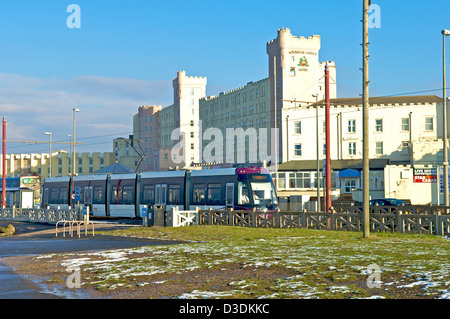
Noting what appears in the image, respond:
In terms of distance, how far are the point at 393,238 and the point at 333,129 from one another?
5911 centimetres

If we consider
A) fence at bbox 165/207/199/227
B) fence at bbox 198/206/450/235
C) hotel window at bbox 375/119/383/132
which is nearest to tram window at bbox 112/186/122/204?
fence at bbox 165/207/199/227

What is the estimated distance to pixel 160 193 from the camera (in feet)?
138

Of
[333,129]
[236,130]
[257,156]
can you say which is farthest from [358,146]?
[236,130]

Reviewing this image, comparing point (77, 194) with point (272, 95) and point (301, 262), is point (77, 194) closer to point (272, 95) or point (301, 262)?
point (301, 262)

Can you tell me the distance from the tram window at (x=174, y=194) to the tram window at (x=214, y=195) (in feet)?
9.79

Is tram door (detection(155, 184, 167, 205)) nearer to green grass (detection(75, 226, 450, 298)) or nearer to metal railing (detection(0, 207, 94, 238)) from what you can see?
metal railing (detection(0, 207, 94, 238))

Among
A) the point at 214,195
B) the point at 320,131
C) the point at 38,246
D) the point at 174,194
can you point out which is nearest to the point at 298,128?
the point at 320,131

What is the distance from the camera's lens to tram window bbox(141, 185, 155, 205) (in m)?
42.8

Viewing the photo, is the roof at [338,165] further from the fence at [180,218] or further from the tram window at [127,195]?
the fence at [180,218]

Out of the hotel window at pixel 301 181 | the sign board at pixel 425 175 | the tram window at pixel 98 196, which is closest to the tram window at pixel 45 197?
the tram window at pixel 98 196

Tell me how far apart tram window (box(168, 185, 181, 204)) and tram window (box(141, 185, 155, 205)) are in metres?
1.87

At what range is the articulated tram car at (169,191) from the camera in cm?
3688

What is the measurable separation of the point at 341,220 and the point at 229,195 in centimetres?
955
